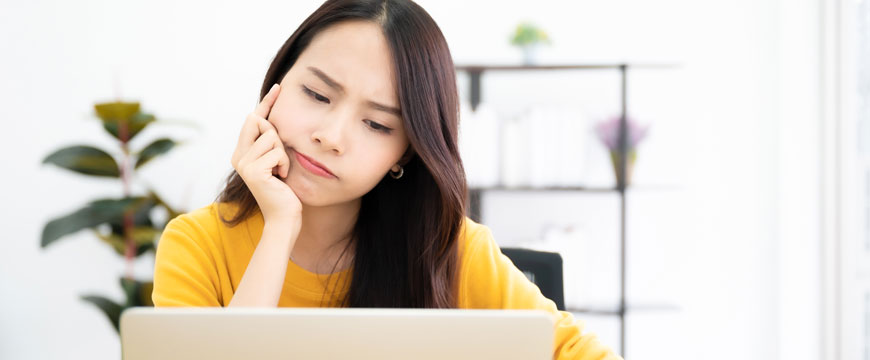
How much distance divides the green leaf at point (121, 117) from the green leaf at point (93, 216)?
221 mm

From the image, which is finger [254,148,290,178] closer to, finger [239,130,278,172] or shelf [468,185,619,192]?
finger [239,130,278,172]

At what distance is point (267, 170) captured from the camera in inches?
40.3

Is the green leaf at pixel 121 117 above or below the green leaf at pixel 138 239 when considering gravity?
above

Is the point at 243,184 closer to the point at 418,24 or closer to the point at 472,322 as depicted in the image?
the point at 418,24

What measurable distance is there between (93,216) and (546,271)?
1.71 meters

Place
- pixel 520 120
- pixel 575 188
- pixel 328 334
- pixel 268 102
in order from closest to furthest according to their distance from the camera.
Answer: pixel 328 334, pixel 268 102, pixel 575 188, pixel 520 120

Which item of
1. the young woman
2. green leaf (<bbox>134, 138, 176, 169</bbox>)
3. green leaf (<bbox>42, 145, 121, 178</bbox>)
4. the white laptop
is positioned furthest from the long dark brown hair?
green leaf (<bbox>42, 145, 121, 178</bbox>)

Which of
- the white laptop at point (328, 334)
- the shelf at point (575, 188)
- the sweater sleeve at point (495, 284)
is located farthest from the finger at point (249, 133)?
the shelf at point (575, 188)

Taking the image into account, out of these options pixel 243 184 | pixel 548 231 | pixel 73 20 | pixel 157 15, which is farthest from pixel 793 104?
pixel 73 20

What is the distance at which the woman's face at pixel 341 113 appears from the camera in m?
0.99

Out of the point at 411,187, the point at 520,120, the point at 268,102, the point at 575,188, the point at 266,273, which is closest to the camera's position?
the point at 266,273

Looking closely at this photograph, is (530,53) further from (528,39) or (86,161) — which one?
(86,161)

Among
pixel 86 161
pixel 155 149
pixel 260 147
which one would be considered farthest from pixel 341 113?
pixel 86 161

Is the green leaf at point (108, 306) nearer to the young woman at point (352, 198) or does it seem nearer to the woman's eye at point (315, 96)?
the young woman at point (352, 198)
